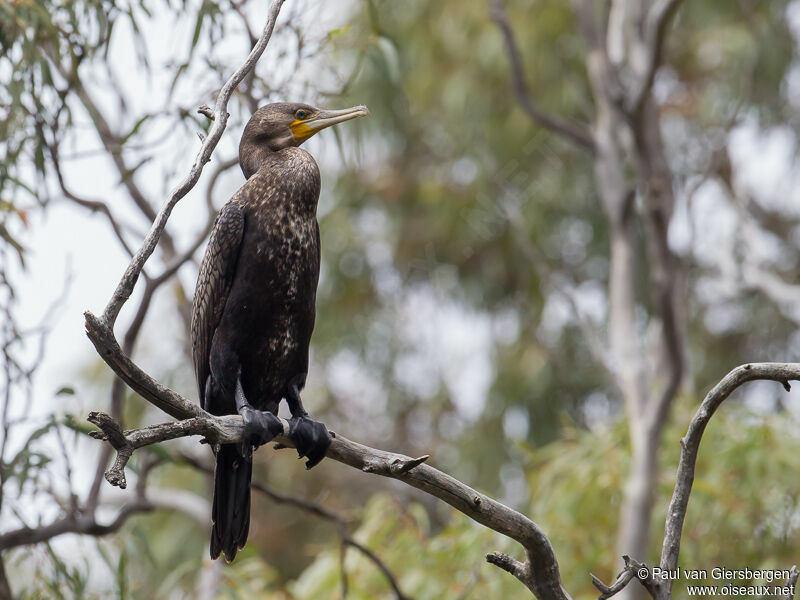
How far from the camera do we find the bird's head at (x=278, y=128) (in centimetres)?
286

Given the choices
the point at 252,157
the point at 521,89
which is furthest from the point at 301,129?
the point at 521,89

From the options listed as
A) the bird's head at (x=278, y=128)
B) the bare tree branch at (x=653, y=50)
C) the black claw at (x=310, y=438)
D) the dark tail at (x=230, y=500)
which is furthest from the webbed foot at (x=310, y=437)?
→ the bare tree branch at (x=653, y=50)

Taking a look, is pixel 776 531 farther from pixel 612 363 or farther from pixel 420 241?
pixel 420 241

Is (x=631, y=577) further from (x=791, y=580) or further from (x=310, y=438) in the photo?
(x=310, y=438)

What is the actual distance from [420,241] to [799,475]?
4533 mm

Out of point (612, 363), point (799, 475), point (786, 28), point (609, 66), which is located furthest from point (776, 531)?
point (786, 28)

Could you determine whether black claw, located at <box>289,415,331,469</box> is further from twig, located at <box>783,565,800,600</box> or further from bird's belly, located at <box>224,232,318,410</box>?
twig, located at <box>783,565,800,600</box>

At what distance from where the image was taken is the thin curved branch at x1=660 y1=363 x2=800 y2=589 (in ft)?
6.59

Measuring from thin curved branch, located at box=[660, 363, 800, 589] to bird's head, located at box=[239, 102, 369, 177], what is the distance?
134 cm

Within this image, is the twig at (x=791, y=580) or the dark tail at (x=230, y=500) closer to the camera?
the twig at (x=791, y=580)

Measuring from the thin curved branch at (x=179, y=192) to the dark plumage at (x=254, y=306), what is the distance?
629 millimetres

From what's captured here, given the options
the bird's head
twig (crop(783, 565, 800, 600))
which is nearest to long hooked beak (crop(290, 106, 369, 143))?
the bird's head

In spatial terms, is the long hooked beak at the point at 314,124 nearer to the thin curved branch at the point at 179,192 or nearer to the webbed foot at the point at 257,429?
the thin curved branch at the point at 179,192

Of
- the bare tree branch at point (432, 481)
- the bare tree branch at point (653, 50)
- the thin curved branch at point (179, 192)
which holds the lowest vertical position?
the bare tree branch at point (432, 481)
